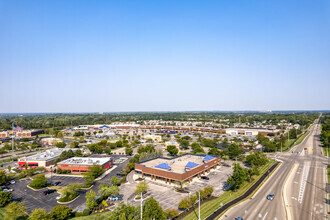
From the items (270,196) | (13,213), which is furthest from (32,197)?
(270,196)

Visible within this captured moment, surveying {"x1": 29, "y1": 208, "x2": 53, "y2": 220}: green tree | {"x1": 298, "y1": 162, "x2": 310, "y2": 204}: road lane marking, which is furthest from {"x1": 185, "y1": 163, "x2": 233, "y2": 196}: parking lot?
{"x1": 29, "y1": 208, "x2": 53, "y2": 220}: green tree

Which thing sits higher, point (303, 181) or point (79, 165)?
point (79, 165)

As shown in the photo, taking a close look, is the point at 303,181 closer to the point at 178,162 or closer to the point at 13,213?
the point at 178,162

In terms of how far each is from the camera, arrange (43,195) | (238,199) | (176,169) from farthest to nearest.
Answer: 1. (176,169)
2. (43,195)
3. (238,199)

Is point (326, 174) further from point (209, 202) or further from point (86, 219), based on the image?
point (86, 219)

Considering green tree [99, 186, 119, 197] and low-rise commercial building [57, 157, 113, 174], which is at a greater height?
green tree [99, 186, 119, 197]

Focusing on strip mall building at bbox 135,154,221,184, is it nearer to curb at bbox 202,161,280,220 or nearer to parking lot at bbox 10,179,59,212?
curb at bbox 202,161,280,220
